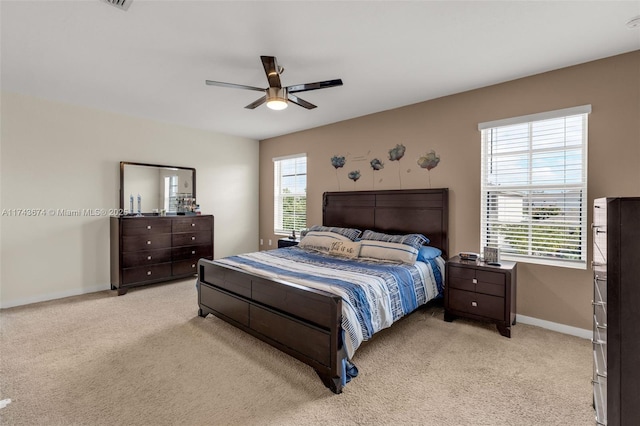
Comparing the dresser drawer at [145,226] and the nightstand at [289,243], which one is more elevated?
the dresser drawer at [145,226]

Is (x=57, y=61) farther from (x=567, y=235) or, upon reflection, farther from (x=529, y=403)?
(x=567, y=235)

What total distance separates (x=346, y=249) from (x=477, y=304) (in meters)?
1.53

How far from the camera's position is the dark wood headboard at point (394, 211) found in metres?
3.84

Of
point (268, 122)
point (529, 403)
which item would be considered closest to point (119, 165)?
point (268, 122)

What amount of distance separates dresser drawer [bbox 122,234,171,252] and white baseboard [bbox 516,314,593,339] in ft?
15.7

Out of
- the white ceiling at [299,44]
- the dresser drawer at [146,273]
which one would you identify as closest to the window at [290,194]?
the white ceiling at [299,44]

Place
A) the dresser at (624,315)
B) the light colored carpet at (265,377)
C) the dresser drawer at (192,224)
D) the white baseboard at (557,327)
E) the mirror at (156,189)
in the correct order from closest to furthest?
the dresser at (624,315), the light colored carpet at (265,377), the white baseboard at (557,327), the mirror at (156,189), the dresser drawer at (192,224)

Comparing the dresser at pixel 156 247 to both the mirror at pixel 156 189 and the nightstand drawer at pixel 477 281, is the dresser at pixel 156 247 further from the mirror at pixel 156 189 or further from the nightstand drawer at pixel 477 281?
the nightstand drawer at pixel 477 281

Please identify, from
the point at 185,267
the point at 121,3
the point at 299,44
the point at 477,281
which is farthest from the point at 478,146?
the point at 185,267

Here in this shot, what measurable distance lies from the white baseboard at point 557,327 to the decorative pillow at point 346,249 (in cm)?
189

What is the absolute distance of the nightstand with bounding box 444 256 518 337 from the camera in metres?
2.94

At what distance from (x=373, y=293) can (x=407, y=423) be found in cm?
93

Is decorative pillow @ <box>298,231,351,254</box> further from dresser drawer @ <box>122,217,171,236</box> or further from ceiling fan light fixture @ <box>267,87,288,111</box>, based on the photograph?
dresser drawer @ <box>122,217,171,236</box>

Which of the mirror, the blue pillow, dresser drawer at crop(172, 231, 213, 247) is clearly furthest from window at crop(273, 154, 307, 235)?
the blue pillow
